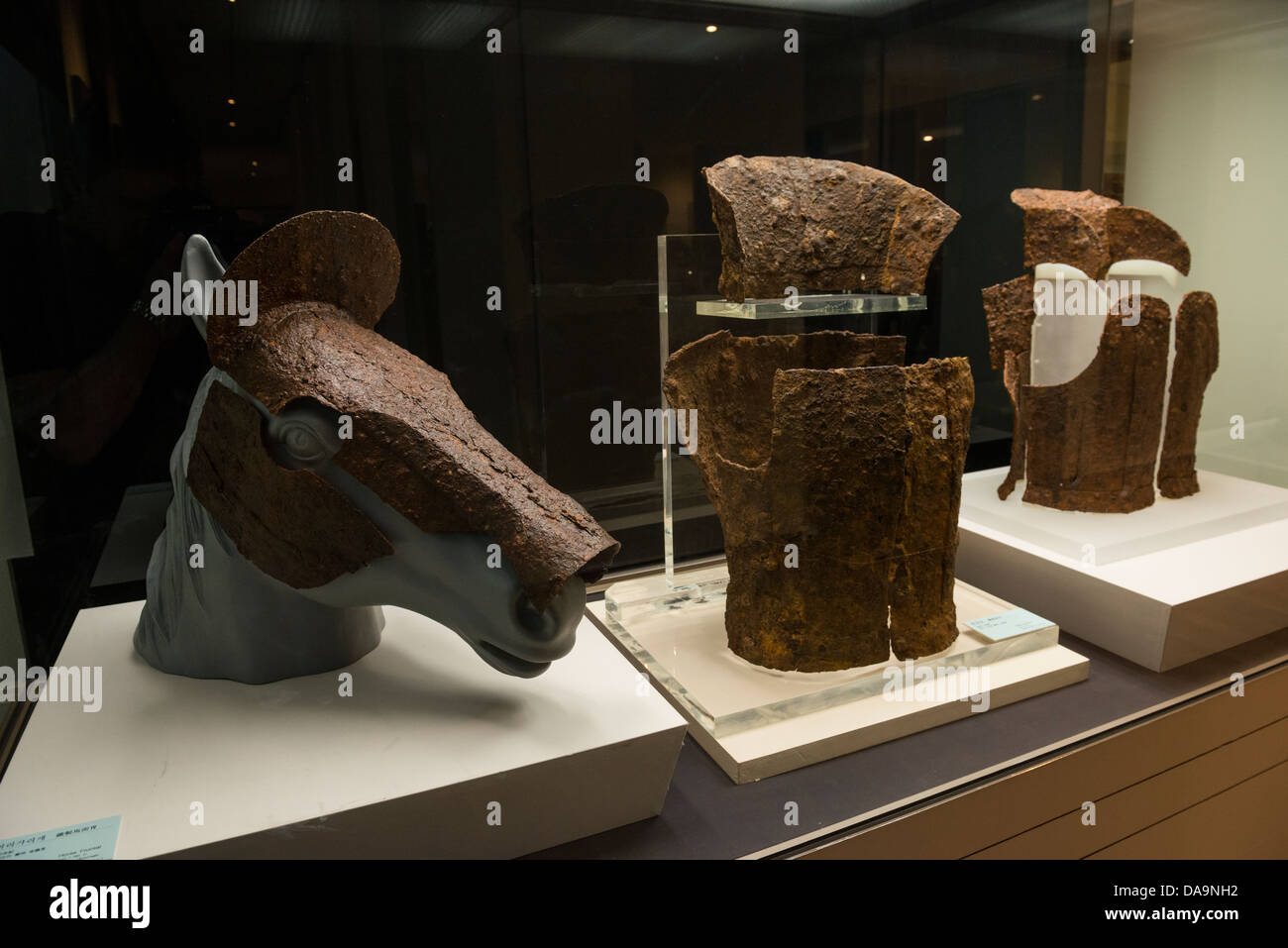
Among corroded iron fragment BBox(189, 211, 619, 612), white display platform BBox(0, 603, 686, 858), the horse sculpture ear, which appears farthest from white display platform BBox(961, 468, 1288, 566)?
the horse sculpture ear

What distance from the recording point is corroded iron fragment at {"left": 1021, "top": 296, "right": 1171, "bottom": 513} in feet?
7.38

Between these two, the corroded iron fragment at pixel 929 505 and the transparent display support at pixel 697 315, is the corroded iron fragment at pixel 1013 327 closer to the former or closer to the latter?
the transparent display support at pixel 697 315

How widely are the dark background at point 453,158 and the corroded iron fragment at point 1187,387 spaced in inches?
21.4

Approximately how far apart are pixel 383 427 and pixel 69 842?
603 mm

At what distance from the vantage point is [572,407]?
229cm

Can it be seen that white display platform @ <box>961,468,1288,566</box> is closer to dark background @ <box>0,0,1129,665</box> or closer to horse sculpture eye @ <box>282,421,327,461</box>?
dark background @ <box>0,0,1129,665</box>

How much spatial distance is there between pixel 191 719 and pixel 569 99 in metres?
1.59

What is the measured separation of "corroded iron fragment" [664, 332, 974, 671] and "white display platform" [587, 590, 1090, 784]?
0.07 m

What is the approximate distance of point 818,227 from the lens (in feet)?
5.55

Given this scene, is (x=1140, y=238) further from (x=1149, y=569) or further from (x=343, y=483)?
Result: (x=343, y=483)

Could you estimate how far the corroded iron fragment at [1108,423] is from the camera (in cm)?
225

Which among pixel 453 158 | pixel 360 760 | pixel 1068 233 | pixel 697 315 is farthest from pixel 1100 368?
pixel 360 760

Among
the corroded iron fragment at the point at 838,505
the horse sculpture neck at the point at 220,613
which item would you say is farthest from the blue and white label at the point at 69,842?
the corroded iron fragment at the point at 838,505
